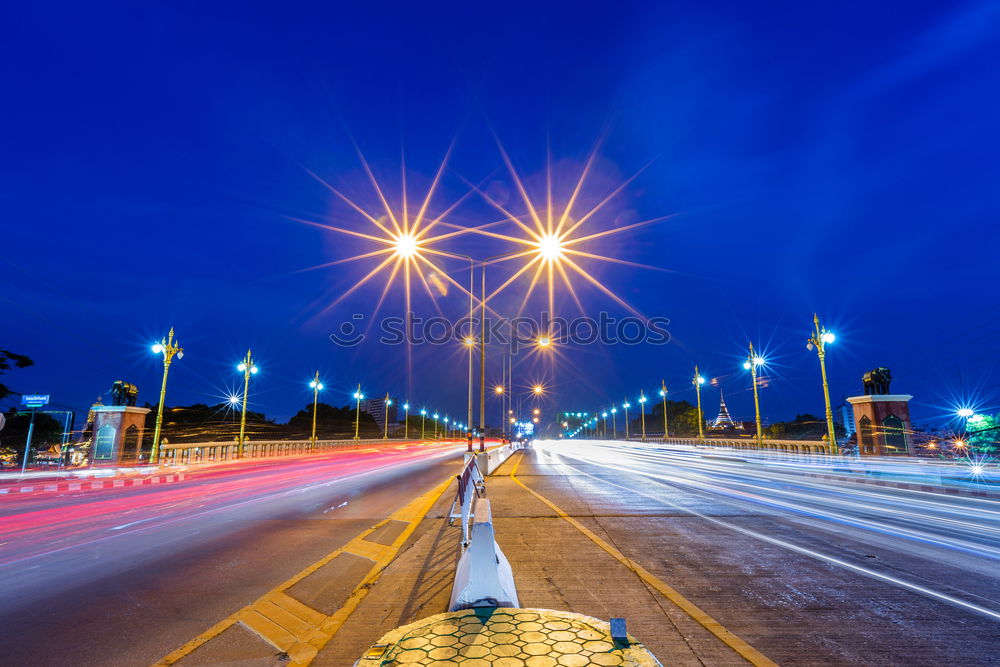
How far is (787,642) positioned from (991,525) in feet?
28.6

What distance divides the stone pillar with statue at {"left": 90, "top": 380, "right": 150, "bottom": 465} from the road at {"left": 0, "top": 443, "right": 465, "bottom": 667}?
1767 cm

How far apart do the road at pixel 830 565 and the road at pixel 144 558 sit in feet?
15.5

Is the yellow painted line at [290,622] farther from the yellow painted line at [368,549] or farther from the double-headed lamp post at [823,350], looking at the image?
the double-headed lamp post at [823,350]

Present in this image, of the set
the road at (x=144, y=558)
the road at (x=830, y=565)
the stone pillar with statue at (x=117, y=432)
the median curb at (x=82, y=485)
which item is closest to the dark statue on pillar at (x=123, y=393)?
the stone pillar with statue at (x=117, y=432)

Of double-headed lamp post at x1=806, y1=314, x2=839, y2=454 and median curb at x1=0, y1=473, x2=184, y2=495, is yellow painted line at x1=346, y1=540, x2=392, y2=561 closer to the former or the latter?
median curb at x1=0, y1=473, x2=184, y2=495

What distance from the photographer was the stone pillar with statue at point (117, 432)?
99.6ft

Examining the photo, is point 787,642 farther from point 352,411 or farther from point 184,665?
point 352,411

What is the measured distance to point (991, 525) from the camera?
9438 millimetres

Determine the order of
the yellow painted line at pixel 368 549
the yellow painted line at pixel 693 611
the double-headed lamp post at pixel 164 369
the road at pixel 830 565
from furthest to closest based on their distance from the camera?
the double-headed lamp post at pixel 164 369 < the yellow painted line at pixel 368 549 < the road at pixel 830 565 < the yellow painted line at pixel 693 611

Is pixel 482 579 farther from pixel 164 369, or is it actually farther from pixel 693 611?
pixel 164 369

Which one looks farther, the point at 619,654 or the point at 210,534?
the point at 210,534

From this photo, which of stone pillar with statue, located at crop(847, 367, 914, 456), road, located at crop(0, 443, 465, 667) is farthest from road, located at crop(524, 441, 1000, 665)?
stone pillar with statue, located at crop(847, 367, 914, 456)

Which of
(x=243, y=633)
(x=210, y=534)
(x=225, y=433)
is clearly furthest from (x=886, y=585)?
(x=225, y=433)

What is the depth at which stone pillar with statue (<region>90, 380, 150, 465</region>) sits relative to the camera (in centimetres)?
3036
